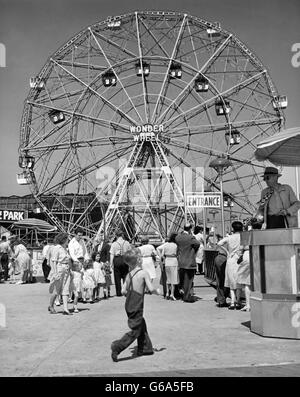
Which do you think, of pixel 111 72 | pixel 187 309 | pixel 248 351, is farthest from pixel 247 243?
pixel 111 72

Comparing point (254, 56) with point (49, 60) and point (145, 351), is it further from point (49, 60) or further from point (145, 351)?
point (145, 351)

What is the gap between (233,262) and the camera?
10.2 m

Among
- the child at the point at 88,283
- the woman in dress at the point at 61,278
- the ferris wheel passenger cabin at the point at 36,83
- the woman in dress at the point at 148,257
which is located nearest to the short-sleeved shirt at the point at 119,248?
the woman in dress at the point at 148,257

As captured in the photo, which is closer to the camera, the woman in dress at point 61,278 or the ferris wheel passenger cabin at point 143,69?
the woman in dress at point 61,278

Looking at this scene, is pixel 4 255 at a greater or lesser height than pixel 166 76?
lesser

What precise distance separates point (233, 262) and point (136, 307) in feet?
13.7

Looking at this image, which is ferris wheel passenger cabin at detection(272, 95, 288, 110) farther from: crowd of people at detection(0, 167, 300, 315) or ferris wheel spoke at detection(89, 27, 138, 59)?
crowd of people at detection(0, 167, 300, 315)

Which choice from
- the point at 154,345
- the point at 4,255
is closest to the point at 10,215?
the point at 4,255

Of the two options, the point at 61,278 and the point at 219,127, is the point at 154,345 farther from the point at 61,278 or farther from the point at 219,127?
the point at 219,127

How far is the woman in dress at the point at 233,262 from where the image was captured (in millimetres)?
10078

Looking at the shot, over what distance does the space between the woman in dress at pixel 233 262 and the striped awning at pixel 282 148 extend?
1897 mm

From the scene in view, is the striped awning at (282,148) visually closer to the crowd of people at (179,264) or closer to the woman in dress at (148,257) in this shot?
the crowd of people at (179,264)

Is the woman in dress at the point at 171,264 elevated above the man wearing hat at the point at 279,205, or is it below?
below

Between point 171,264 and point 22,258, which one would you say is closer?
point 171,264
